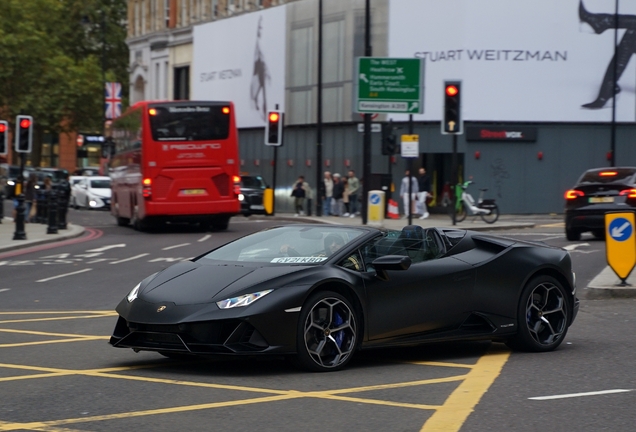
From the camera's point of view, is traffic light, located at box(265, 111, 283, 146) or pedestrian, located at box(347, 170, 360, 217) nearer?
traffic light, located at box(265, 111, 283, 146)

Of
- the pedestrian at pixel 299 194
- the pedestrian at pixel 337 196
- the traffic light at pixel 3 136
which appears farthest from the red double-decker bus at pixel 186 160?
the pedestrian at pixel 299 194

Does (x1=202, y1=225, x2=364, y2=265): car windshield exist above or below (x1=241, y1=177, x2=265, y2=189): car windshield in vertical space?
above

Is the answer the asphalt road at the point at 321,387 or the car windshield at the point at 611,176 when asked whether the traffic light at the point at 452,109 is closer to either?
the car windshield at the point at 611,176

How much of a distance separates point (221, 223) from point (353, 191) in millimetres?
11924

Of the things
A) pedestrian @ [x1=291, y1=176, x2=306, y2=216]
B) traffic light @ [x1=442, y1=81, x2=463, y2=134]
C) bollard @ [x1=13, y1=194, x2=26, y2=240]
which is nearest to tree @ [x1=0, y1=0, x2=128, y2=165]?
pedestrian @ [x1=291, y1=176, x2=306, y2=216]

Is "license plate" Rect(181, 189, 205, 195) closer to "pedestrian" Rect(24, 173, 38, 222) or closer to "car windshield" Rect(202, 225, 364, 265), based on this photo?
"pedestrian" Rect(24, 173, 38, 222)

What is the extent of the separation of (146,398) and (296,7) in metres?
49.4

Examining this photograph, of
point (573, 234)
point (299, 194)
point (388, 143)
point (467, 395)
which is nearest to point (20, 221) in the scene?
point (573, 234)

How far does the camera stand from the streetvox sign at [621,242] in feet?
48.4

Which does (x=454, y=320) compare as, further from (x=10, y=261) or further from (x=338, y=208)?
(x=338, y=208)

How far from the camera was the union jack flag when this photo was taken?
6756 centimetres

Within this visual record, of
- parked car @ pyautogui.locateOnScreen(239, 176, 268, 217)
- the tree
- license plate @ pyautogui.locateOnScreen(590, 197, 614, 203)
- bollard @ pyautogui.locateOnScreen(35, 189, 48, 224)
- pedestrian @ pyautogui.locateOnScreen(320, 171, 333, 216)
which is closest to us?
license plate @ pyautogui.locateOnScreen(590, 197, 614, 203)

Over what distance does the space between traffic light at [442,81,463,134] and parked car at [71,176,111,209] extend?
84.1 ft

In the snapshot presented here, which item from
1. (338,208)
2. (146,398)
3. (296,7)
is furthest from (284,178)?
(146,398)
